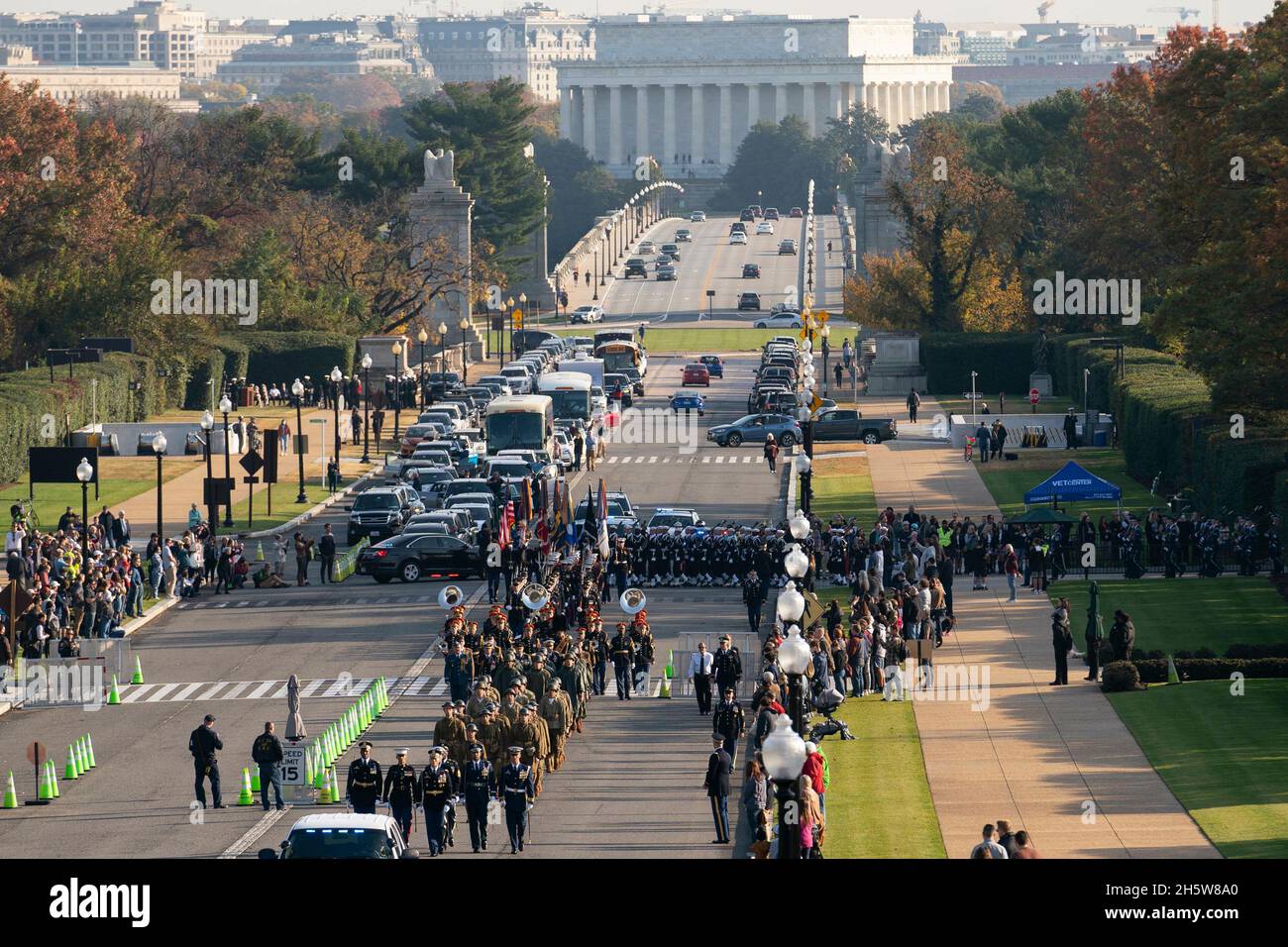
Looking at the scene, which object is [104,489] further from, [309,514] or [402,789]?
[402,789]

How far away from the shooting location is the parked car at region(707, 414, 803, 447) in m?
86.8

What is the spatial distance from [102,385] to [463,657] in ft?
151

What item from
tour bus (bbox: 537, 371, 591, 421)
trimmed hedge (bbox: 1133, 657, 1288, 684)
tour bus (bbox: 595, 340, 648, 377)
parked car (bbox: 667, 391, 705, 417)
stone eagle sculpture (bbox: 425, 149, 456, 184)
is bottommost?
trimmed hedge (bbox: 1133, 657, 1288, 684)

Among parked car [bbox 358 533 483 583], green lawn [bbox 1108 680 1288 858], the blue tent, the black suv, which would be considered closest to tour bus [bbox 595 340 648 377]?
the black suv

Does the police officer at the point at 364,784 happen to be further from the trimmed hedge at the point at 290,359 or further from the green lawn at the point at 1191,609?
the trimmed hedge at the point at 290,359

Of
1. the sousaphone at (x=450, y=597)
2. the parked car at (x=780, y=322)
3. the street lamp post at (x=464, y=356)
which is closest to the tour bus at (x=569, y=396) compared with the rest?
the street lamp post at (x=464, y=356)

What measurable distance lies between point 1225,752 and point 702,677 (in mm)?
8777

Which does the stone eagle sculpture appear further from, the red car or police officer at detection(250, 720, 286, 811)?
police officer at detection(250, 720, 286, 811)

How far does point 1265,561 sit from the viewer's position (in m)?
53.5

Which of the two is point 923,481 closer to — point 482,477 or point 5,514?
point 482,477

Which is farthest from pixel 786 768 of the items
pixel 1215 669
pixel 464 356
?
pixel 464 356

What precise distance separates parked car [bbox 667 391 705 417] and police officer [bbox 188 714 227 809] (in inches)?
2529
